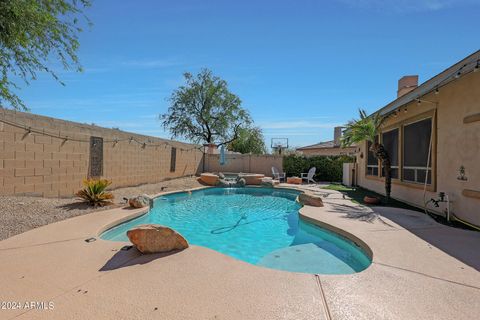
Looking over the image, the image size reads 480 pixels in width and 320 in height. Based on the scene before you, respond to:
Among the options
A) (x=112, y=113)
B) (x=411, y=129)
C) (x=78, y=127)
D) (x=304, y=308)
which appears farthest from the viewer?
(x=112, y=113)

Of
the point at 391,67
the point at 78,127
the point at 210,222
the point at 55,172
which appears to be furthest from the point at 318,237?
the point at 391,67

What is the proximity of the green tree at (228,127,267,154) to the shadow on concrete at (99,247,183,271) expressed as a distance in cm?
2604

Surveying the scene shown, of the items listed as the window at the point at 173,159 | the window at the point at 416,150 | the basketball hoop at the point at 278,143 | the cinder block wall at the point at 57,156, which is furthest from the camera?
the basketball hoop at the point at 278,143

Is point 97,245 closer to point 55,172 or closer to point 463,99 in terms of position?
point 55,172

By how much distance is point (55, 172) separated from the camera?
8.54 m

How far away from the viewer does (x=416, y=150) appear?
28.5 feet

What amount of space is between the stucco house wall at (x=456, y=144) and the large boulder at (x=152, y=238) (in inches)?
256

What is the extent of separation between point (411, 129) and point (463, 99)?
2.73 metres

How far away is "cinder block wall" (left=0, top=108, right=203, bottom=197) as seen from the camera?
7141 millimetres

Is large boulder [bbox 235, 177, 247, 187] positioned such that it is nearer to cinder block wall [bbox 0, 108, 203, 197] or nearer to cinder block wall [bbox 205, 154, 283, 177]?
cinder block wall [bbox 205, 154, 283, 177]

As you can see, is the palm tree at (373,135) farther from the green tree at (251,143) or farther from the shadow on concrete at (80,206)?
the green tree at (251,143)

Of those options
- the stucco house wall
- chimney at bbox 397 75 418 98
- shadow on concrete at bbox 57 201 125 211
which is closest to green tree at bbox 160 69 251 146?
chimney at bbox 397 75 418 98

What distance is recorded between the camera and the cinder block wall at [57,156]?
7.14 metres

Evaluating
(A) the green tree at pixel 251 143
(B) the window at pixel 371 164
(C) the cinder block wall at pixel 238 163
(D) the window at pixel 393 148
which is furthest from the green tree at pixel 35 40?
(A) the green tree at pixel 251 143
